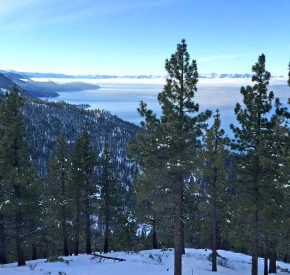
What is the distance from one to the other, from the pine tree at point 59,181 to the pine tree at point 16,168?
8488 mm

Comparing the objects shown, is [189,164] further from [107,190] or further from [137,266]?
[107,190]

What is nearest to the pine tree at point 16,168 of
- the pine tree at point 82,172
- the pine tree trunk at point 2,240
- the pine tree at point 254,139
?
the pine tree trunk at point 2,240

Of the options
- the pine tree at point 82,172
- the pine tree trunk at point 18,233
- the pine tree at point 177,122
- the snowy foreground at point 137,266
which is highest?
the pine tree at point 177,122

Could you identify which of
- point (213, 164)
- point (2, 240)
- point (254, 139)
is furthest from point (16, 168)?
point (254, 139)

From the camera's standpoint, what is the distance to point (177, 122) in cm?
2028

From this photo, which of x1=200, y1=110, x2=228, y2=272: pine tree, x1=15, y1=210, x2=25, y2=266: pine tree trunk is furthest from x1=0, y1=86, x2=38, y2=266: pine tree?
x1=200, y1=110, x2=228, y2=272: pine tree

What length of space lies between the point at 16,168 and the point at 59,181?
1179 cm

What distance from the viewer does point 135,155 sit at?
22625 millimetres

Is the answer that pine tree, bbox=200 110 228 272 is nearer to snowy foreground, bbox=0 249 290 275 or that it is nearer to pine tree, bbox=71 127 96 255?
snowy foreground, bbox=0 249 290 275

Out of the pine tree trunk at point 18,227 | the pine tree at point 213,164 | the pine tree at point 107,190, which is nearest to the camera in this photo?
the pine tree trunk at point 18,227

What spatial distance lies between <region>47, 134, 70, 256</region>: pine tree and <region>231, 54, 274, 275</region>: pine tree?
19.6 m

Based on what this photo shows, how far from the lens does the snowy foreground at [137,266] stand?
2547 centimetres

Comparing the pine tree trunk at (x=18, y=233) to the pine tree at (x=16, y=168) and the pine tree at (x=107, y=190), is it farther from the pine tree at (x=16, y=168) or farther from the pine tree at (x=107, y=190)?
the pine tree at (x=107, y=190)

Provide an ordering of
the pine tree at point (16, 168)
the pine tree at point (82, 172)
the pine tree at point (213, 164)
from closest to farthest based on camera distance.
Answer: the pine tree at point (16, 168)
the pine tree at point (213, 164)
the pine tree at point (82, 172)
